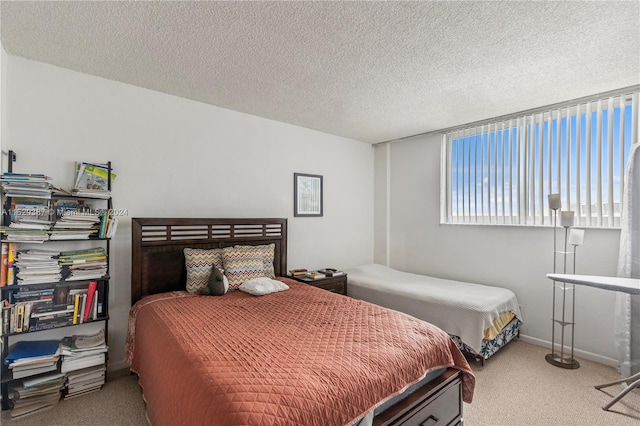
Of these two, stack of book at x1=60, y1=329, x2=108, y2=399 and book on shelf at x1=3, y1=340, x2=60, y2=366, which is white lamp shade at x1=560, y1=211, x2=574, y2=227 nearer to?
stack of book at x1=60, y1=329, x2=108, y2=399

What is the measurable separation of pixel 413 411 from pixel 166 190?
267 centimetres

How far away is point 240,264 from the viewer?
284 cm

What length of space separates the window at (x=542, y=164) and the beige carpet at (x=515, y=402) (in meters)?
1.47

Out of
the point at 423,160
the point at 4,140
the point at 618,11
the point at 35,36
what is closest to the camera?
the point at 618,11

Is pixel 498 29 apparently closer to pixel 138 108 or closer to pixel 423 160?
pixel 423 160

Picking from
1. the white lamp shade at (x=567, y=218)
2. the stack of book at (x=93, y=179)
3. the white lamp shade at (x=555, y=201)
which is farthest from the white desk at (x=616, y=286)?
the stack of book at (x=93, y=179)

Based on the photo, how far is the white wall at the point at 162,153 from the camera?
2.29 meters

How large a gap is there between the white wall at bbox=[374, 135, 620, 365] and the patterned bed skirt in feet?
0.72

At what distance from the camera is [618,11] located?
1652 millimetres

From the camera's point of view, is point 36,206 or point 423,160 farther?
point 423,160

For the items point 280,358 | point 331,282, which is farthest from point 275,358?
point 331,282

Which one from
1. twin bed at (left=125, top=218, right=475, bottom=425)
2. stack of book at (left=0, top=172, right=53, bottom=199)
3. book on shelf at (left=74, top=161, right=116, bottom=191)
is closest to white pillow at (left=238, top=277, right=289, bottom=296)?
twin bed at (left=125, top=218, right=475, bottom=425)

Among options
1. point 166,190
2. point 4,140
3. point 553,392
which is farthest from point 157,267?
point 553,392

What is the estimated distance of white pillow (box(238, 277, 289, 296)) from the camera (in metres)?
2.60
